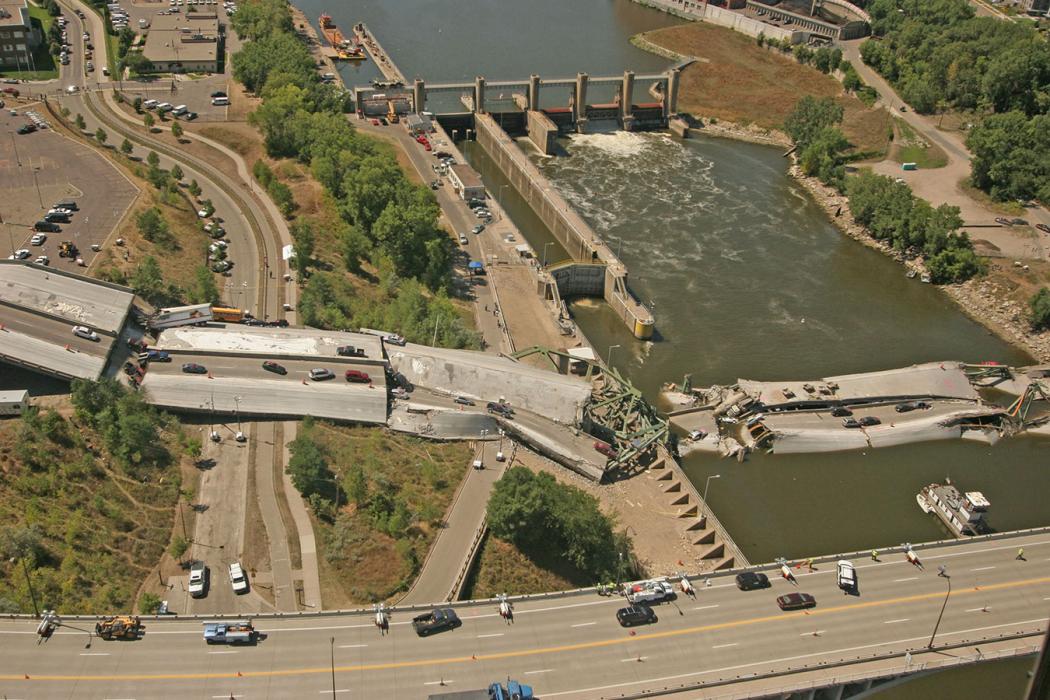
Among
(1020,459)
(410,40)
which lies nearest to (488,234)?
(1020,459)

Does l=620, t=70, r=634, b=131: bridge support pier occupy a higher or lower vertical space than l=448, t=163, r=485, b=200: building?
higher

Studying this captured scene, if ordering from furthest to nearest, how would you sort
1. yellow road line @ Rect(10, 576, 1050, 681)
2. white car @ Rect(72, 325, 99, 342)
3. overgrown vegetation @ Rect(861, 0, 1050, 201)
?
1. overgrown vegetation @ Rect(861, 0, 1050, 201)
2. white car @ Rect(72, 325, 99, 342)
3. yellow road line @ Rect(10, 576, 1050, 681)

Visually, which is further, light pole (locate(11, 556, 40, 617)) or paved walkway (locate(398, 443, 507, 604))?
paved walkway (locate(398, 443, 507, 604))

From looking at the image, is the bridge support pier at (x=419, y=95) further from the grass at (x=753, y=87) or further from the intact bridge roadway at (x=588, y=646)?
the intact bridge roadway at (x=588, y=646)

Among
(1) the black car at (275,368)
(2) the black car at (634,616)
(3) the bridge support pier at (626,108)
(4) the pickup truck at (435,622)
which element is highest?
(3) the bridge support pier at (626,108)

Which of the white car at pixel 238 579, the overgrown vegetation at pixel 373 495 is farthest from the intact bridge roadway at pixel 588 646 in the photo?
the overgrown vegetation at pixel 373 495

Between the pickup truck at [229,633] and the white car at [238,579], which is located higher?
the pickup truck at [229,633]

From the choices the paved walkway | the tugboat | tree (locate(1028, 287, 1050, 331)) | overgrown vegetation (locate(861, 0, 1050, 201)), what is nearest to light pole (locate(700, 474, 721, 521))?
the paved walkway

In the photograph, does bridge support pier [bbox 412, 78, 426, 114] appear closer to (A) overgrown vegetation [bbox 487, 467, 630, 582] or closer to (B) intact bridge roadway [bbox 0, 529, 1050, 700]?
(A) overgrown vegetation [bbox 487, 467, 630, 582]
